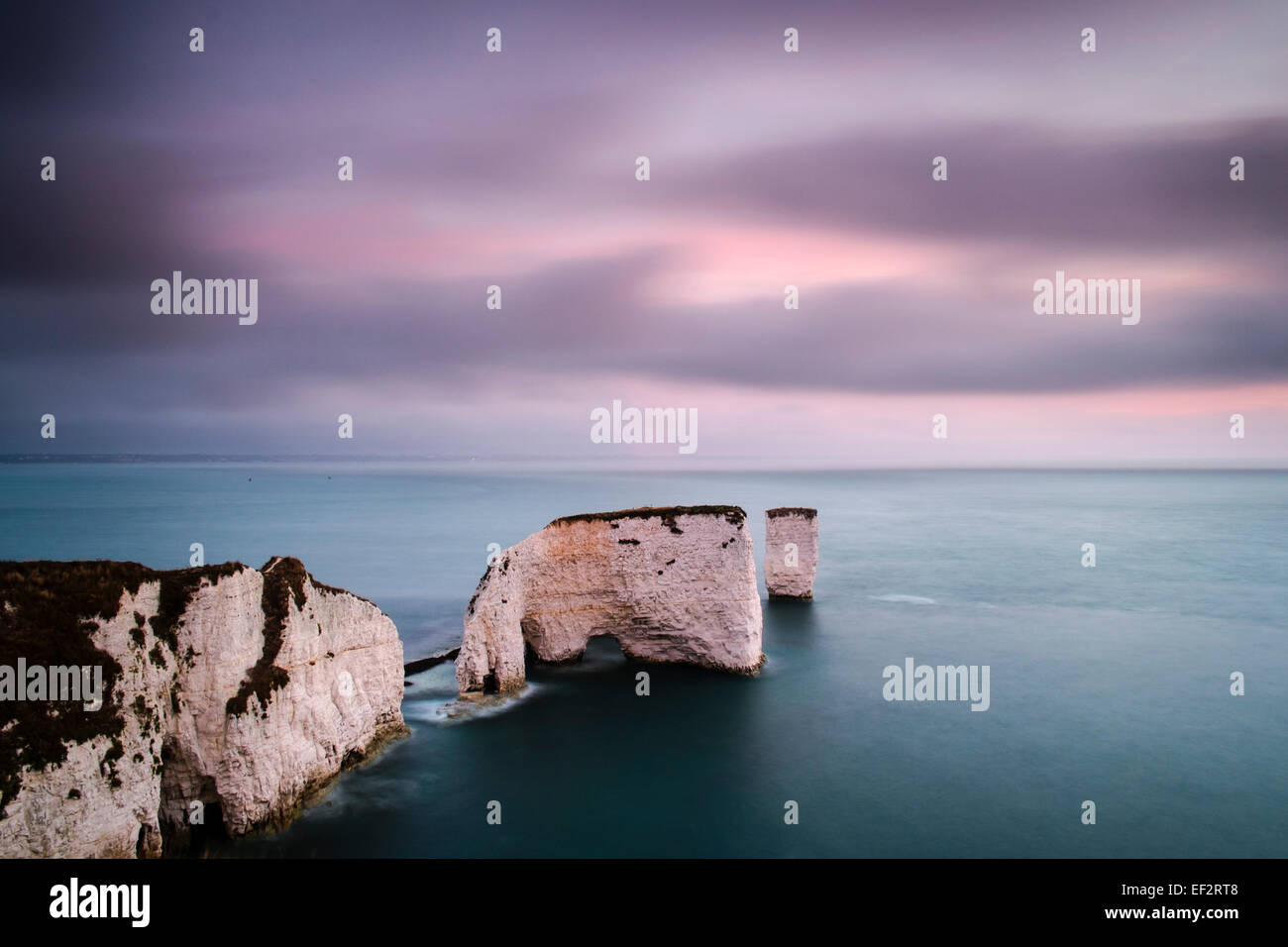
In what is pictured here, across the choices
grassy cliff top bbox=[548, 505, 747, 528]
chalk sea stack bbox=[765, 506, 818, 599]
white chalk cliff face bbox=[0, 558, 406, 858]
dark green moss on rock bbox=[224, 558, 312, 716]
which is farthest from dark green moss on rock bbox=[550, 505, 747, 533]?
chalk sea stack bbox=[765, 506, 818, 599]

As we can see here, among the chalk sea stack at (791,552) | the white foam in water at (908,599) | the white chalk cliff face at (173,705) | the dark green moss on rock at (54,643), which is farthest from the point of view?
the white foam in water at (908,599)

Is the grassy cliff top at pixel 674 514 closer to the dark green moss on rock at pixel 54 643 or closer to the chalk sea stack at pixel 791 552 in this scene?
the chalk sea stack at pixel 791 552

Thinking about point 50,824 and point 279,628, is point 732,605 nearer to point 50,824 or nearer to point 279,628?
point 279,628

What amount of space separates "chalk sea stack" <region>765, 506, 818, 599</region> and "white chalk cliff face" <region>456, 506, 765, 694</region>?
15.5 m

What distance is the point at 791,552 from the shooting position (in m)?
52.7

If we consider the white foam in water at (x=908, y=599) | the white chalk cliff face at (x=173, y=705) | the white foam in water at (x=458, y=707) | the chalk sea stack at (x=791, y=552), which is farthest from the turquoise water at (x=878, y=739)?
the chalk sea stack at (x=791, y=552)

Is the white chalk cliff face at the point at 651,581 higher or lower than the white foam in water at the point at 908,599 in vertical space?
higher

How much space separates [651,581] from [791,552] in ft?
67.2

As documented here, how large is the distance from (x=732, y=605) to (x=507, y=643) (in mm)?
10788

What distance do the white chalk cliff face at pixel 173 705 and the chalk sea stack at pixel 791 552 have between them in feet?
106

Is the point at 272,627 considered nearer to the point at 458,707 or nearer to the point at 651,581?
the point at 458,707

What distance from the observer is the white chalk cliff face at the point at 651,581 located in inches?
1359

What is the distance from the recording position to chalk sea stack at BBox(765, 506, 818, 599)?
5034 cm
